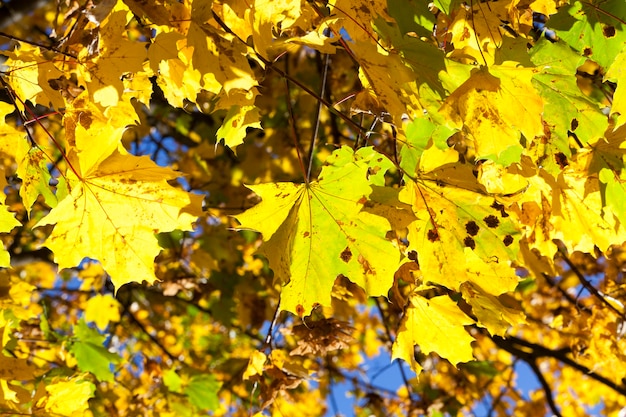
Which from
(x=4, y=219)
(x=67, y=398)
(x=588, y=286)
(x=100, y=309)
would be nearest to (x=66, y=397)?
(x=67, y=398)

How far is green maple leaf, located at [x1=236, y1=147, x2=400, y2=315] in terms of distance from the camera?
5.15 ft

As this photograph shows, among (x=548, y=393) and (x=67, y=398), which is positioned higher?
(x=548, y=393)

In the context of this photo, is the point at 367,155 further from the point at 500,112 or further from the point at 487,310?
the point at 487,310

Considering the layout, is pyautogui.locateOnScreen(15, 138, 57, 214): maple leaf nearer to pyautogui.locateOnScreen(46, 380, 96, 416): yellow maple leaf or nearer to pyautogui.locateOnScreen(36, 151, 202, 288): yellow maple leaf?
pyautogui.locateOnScreen(36, 151, 202, 288): yellow maple leaf

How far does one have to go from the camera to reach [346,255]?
1.63m

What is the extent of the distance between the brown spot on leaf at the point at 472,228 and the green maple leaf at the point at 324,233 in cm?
25

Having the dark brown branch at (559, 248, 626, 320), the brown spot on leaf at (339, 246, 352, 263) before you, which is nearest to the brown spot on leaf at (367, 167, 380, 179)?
the brown spot on leaf at (339, 246, 352, 263)

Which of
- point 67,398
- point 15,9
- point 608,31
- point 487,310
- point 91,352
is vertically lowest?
point 487,310

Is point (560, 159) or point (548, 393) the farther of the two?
point (548, 393)

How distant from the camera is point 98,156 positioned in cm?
160

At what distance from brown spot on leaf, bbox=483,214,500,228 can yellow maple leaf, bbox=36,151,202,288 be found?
81cm

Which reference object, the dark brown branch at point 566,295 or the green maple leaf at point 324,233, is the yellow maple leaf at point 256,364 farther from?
the dark brown branch at point 566,295

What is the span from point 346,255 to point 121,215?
2.12 ft

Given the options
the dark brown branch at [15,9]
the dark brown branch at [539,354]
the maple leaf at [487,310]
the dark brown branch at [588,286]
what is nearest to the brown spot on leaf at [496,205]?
the maple leaf at [487,310]
